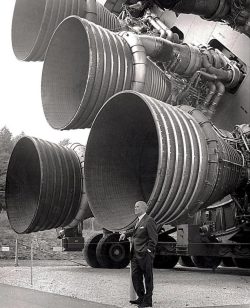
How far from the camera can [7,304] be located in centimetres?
523

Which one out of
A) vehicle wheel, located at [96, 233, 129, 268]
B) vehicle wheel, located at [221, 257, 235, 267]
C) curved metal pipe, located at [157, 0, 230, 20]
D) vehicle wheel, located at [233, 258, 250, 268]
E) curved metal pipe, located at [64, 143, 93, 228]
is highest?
curved metal pipe, located at [157, 0, 230, 20]

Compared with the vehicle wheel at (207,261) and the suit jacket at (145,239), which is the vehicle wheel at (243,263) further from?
the suit jacket at (145,239)

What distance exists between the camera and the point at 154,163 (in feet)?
30.4

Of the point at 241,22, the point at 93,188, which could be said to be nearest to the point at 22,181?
the point at 93,188

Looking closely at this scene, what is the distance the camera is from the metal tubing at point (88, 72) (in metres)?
8.91

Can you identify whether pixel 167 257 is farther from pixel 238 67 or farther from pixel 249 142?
pixel 238 67

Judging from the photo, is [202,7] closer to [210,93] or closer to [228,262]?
[210,93]

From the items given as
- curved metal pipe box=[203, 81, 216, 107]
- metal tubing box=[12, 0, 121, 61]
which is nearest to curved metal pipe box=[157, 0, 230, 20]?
curved metal pipe box=[203, 81, 216, 107]

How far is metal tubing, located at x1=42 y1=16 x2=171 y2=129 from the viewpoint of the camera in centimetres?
891

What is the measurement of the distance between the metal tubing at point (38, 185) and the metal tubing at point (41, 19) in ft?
8.32

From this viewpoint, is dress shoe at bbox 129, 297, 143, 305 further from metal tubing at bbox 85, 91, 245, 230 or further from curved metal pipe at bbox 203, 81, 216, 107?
curved metal pipe at bbox 203, 81, 216, 107

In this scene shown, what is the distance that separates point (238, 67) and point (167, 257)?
4.89m

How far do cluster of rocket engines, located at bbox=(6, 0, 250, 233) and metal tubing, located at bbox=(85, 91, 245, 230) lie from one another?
0.7 inches

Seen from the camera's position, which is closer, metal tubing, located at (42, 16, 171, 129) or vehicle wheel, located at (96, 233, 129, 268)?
metal tubing, located at (42, 16, 171, 129)
